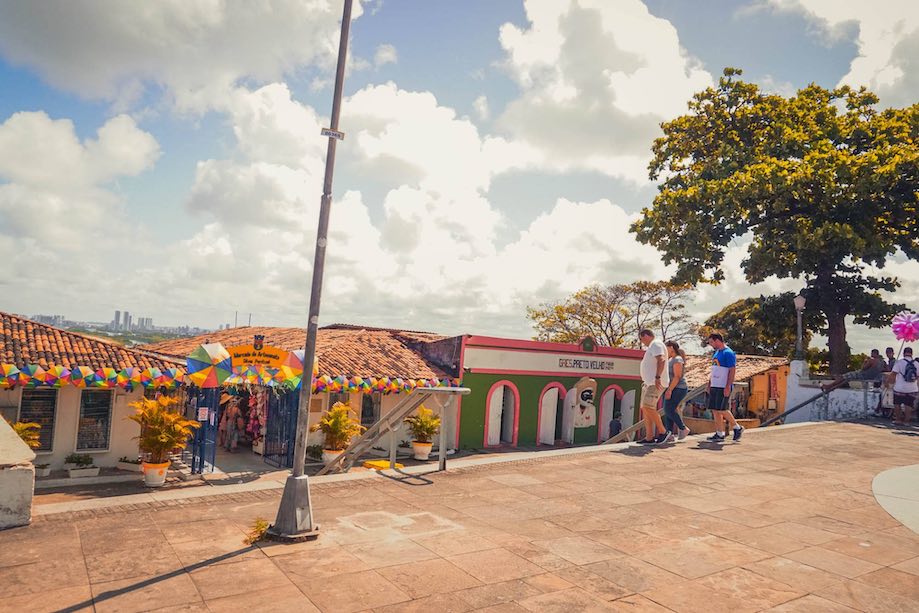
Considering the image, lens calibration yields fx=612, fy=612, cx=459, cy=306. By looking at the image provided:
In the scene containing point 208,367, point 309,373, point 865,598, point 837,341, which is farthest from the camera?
point 837,341

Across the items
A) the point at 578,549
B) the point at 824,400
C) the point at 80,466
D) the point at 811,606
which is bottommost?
the point at 80,466

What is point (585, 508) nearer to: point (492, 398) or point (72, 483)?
point (72, 483)

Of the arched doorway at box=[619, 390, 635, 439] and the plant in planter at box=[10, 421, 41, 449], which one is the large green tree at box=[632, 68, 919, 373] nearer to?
the arched doorway at box=[619, 390, 635, 439]

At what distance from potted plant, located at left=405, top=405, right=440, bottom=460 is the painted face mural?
25.7 feet

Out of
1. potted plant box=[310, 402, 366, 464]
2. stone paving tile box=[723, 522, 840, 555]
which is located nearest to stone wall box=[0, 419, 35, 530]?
stone paving tile box=[723, 522, 840, 555]

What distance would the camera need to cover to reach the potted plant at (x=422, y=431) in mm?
18359

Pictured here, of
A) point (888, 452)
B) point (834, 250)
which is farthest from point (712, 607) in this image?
point (834, 250)

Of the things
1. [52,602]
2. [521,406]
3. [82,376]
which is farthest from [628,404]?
[52,602]

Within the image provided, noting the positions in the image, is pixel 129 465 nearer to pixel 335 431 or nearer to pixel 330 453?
pixel 330 453

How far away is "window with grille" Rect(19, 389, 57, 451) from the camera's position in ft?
49.3

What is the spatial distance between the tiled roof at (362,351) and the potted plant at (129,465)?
3.64m

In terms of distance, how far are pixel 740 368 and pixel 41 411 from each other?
3019 cm

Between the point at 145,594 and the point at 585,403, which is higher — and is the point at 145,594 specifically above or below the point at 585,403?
below

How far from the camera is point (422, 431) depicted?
731 inches
